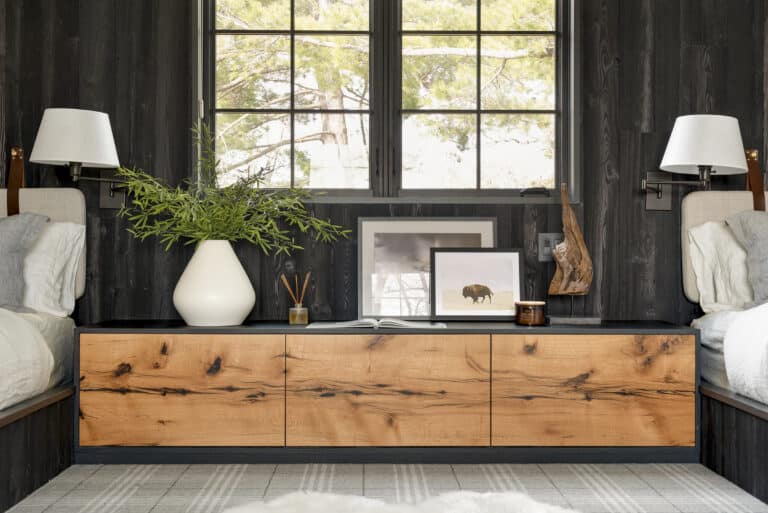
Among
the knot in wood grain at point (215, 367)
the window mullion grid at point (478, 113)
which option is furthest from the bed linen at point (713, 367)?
the knot in wood grain at point (215, 367)

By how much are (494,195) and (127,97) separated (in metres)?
1.80

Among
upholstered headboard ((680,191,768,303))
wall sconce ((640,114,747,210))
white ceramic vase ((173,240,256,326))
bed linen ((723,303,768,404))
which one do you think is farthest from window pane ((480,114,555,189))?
white ceramic vase ((173,240,256,326))

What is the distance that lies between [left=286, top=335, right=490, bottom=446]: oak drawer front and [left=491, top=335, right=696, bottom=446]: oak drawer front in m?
0.09

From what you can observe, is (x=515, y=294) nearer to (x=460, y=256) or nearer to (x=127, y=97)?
(x=460, y=256)

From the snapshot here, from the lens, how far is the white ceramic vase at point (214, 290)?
3053mm

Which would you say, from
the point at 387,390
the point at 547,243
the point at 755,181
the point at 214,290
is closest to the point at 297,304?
the point at 214,290

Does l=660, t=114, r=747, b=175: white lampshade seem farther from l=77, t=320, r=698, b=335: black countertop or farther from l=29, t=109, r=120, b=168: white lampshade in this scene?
l=29, t=109, r=120, b=168: white lampshade

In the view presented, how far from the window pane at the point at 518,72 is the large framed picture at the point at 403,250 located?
618mm

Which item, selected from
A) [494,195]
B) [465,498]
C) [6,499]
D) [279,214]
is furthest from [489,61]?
[6,499]

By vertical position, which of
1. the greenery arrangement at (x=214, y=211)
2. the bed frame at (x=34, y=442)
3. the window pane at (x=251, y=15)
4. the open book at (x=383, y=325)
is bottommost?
the bed frame at (x=34, y=442)

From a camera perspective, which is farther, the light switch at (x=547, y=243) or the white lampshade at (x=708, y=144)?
the light switch at (x=547, y=243)

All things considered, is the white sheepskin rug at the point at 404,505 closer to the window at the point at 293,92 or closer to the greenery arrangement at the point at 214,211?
the greenery arrangement at the point at 214,211

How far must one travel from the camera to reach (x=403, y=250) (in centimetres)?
344

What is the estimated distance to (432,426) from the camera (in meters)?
2.95
